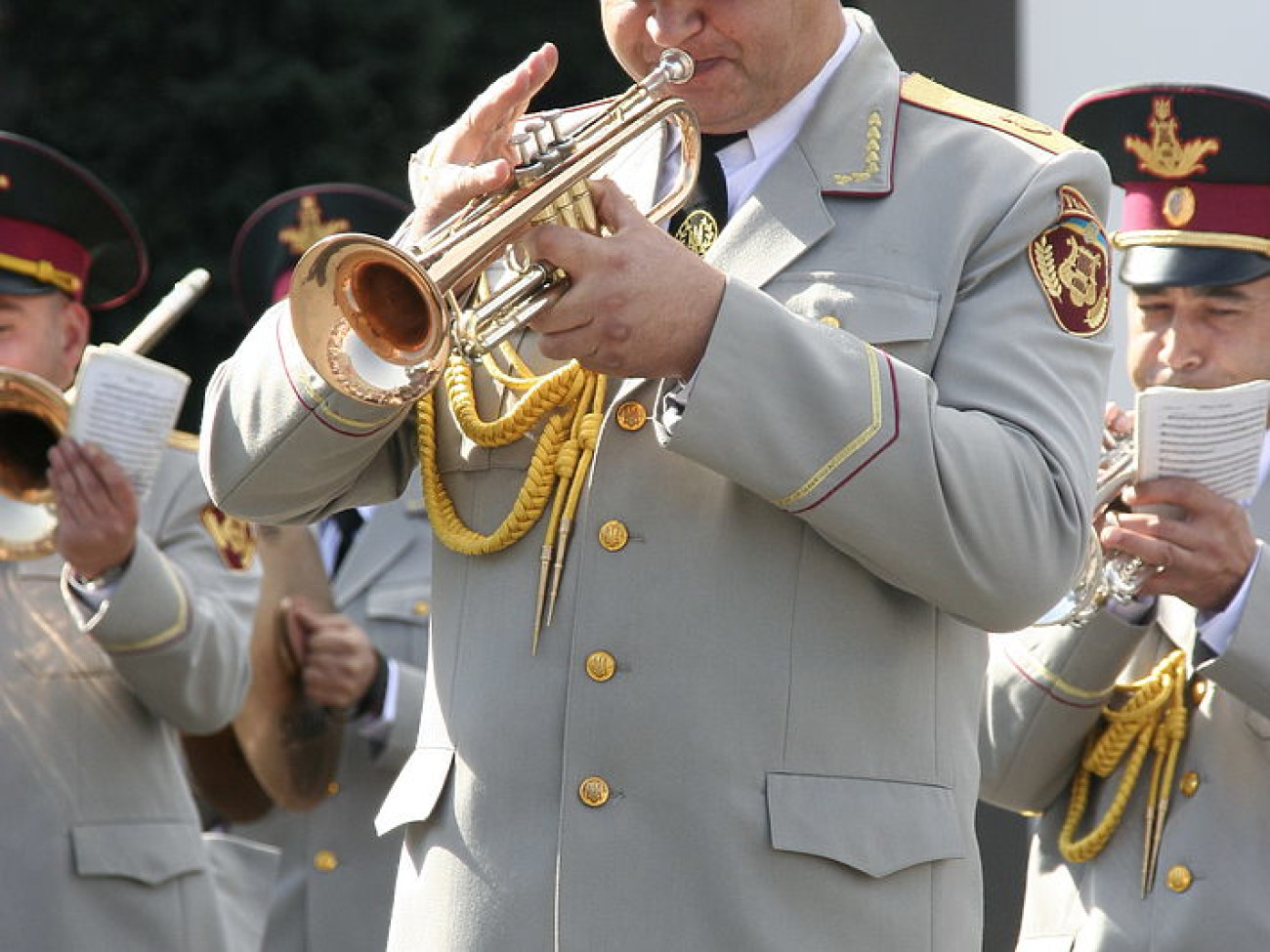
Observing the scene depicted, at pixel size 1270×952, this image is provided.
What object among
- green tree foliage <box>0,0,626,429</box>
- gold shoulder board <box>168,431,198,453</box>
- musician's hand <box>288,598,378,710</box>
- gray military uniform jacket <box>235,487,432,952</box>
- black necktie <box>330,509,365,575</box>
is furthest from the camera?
green tree foliage <box>0,0,626,429</box>

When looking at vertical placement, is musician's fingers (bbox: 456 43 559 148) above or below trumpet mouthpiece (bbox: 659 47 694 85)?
below

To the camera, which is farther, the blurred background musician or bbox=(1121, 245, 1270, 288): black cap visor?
the blurred background musician

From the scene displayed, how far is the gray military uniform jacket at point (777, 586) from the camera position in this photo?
280cm

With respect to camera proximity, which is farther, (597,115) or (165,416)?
(165,416)

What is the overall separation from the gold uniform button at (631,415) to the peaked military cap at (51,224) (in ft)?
8.51

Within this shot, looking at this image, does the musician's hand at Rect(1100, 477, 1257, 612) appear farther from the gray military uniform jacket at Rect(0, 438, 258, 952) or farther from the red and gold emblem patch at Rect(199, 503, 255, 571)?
the red and gold emblem patch at Rect(199, 503, 255, 571)

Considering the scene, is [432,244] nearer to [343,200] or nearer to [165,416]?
[165,416]

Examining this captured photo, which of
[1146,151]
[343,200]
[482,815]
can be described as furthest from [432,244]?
[343,200]

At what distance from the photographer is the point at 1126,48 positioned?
542cm

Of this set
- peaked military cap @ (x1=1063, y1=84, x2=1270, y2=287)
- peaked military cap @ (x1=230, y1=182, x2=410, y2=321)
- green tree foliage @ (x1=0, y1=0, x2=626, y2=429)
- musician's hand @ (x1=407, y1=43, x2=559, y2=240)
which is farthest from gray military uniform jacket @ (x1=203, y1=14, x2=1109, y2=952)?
green tree foliage @ (x1=0, y1=0, x2=626, y2=429)

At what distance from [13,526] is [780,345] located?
2.52 m

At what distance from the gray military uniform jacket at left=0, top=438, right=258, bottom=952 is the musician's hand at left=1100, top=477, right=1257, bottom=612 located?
191 centimetres

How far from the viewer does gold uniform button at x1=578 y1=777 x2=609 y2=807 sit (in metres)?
2.87

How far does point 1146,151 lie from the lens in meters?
4.51
